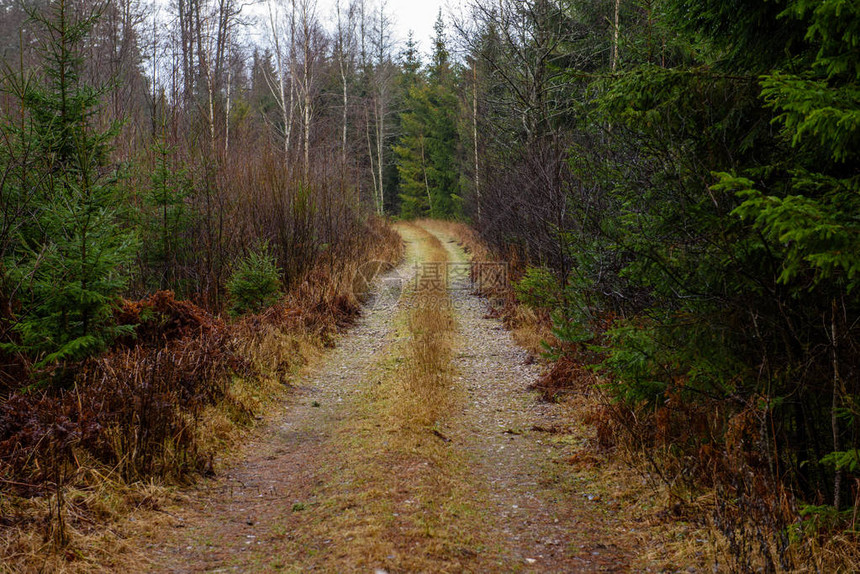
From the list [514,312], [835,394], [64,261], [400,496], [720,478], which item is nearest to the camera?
[835,394]

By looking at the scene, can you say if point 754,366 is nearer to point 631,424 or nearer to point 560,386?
point 631,424

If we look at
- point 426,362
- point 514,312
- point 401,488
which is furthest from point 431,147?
point 401,488

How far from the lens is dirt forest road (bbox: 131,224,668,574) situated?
3.42 meters

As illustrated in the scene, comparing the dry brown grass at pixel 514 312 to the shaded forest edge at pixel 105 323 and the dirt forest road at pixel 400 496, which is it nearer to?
the dirt forest road at pixel 400 496

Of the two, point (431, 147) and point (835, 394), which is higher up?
point (431, 147)

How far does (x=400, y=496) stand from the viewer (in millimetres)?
4148

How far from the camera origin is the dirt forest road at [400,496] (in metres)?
3.42

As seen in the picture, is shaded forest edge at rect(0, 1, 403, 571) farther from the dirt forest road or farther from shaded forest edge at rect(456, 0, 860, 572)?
shaded forest edge at rect(456, 0, 860, 572)

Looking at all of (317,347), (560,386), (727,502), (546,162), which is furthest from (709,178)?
(317,347)

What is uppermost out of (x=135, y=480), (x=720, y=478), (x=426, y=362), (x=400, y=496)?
(x=426, y=362)

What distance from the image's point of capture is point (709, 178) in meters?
3.83

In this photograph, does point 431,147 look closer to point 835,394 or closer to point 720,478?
point 720,478

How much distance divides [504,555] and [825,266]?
2467 millimetres

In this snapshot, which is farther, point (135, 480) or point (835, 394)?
point (135, 480)
